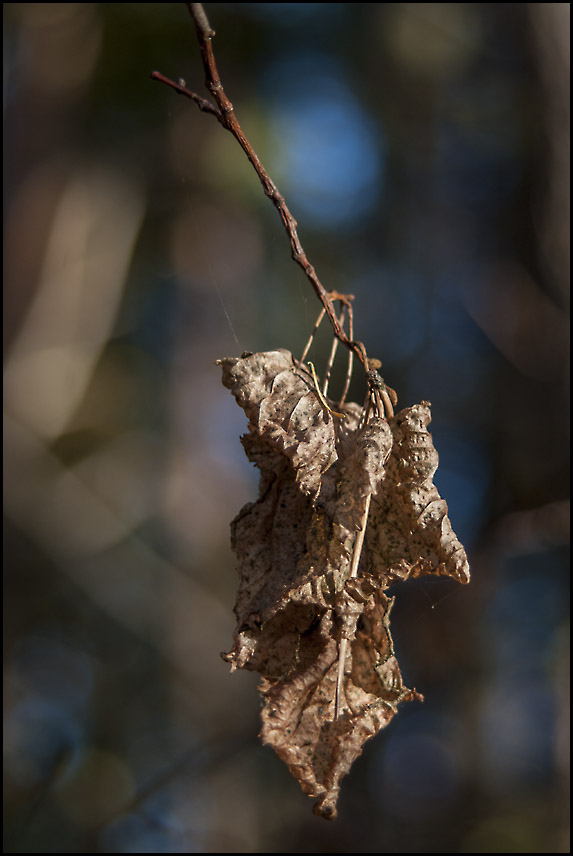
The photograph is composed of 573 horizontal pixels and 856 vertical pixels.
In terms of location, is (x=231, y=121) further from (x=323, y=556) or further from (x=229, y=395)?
(x=229, y=395)

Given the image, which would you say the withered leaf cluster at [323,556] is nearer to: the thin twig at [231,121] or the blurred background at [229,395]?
the thin twig at [231,121]

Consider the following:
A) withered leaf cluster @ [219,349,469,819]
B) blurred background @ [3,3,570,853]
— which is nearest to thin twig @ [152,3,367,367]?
withered leaf cluster @ [219,349,469,819]

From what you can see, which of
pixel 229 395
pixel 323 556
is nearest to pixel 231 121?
pixel 323 556

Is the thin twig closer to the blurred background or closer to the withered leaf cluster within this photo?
the withered leaf cluster

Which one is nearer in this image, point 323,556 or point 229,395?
point 323,556

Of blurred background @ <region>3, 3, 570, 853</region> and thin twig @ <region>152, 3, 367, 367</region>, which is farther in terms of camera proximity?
blurred background @ <region>3, 3, 570, 853</region>

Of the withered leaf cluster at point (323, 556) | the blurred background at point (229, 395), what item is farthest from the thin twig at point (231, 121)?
the blurred background at point (229, 395)

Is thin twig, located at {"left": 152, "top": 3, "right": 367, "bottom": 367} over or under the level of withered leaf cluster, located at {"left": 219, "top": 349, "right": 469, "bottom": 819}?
over

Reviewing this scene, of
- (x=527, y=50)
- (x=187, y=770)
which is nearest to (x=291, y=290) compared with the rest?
(x=527, y=50)
